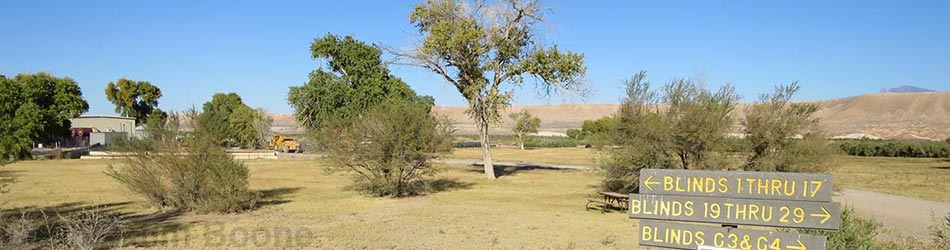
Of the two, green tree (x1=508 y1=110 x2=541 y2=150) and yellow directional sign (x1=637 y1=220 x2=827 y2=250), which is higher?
green tree (x1=508 y1=110 x2=541 y2=150)

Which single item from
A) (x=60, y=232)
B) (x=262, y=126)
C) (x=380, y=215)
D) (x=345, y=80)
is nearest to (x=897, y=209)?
(x=380, y=215)

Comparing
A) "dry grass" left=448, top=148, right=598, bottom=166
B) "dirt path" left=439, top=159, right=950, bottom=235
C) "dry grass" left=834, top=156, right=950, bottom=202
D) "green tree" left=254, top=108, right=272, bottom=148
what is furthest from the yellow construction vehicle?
"dirt path" left=439, top=159, right=950, bottom=235

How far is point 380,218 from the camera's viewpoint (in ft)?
52.3

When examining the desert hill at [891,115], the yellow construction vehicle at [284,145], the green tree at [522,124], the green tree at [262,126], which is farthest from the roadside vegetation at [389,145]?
the desert hill at [891,115]

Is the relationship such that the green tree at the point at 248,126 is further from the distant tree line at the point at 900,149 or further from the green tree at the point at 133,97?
the distant tree line at the point at 900,149

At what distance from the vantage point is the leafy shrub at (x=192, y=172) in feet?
54.7

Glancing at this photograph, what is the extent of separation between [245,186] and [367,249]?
24.4 ft

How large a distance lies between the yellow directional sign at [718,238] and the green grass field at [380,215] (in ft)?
16.1

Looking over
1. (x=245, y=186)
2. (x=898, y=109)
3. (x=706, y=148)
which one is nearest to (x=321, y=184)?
(x=245, y=186)

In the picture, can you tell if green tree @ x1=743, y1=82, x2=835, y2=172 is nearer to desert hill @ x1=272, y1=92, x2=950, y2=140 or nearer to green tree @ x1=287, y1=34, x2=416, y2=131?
green tree @ x1=287, y1=34, x2=416, y2=131

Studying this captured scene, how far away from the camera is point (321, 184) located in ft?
88.9

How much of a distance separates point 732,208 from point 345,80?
33624mm

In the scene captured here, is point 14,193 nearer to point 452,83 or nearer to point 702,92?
point 452,83

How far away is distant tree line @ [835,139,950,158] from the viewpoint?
53.3 metres
